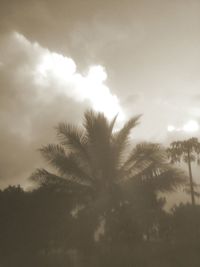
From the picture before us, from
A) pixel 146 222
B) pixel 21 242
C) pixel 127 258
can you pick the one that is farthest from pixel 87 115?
pixel 21 242

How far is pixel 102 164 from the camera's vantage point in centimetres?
1473

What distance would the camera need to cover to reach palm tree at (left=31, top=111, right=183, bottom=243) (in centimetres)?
1447

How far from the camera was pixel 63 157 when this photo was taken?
1494 cm

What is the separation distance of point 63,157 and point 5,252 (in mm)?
6982

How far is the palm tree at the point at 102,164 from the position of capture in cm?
1447

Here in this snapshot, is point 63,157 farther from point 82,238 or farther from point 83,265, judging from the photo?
point 83,265

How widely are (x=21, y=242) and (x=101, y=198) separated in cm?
642

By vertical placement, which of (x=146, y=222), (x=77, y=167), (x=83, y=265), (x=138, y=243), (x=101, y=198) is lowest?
(x=83, y=265)

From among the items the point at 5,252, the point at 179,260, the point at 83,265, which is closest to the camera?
the point at 179,260

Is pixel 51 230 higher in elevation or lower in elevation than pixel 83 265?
higher

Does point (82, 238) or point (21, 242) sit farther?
point (21, 242)

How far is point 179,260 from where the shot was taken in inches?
465

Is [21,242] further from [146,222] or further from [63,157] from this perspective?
[146,222]

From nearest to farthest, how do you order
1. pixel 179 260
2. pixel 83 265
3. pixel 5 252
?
pixel 179 260 → pixel 83 265 → pixel 5 252
